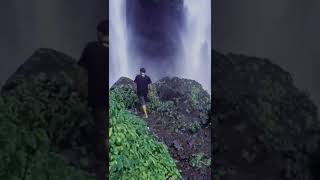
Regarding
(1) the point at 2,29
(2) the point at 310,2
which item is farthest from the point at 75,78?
(2) the point at 310,2

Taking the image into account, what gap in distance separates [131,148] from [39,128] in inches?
28.6

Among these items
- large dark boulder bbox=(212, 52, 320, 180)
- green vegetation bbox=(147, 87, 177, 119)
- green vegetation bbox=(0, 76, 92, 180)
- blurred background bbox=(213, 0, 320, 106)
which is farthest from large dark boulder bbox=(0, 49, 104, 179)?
blurred background bbox=(213, 0, 320, 106)

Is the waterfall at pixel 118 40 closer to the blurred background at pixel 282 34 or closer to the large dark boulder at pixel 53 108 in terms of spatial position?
the large dark boulder at pixel 53 108

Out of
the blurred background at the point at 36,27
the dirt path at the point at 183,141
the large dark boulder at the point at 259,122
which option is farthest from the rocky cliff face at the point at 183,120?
the blurred background at the point at 36,27

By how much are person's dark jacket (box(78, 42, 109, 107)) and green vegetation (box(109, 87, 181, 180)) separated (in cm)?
8

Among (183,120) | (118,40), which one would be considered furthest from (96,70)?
(183,120)

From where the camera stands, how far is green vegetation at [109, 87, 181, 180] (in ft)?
17.6

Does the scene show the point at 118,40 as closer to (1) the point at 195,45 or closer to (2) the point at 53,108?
(1) the point at 195,45

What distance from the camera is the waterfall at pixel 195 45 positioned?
5.35 metres

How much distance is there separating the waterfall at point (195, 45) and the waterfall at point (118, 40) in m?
0.43

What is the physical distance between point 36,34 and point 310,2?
217 cm

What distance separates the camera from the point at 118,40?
533 cm

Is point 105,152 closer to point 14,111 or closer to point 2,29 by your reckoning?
point 14,111

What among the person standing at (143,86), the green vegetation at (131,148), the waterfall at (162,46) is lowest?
the green vegetation at (131,148)
